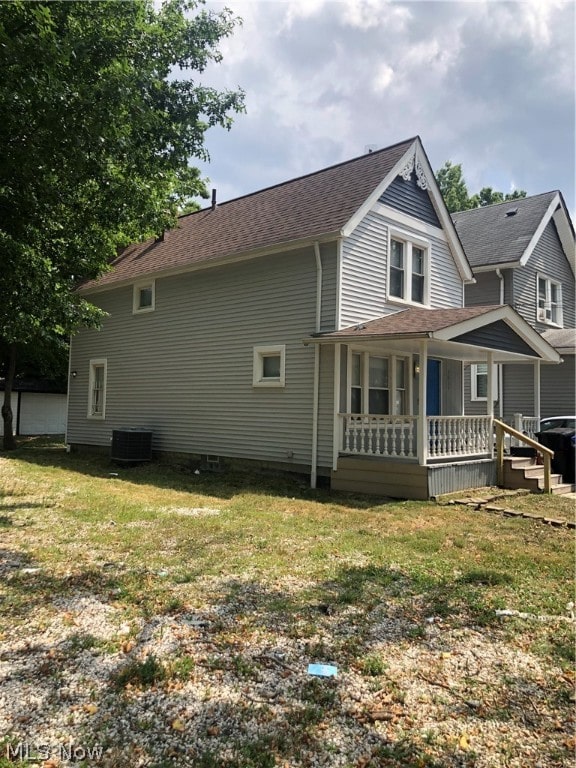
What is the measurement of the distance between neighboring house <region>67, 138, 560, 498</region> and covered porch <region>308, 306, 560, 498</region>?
0.04m

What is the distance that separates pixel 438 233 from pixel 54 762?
14153 millimetres

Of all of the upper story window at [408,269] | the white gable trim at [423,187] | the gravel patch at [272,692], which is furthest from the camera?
the upper story window at [408,269]

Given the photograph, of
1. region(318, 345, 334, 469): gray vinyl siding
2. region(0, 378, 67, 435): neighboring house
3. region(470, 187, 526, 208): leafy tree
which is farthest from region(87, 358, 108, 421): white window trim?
region(470, 187, 526, 208): leafy tree

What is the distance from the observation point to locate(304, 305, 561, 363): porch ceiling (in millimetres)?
10000

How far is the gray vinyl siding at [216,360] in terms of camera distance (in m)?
12.1

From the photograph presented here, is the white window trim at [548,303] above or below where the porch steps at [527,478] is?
above

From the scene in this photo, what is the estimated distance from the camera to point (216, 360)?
13.9m

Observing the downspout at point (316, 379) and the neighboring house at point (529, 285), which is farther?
the neighboring house at point (529, 285)

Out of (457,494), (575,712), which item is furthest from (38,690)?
(457,494)

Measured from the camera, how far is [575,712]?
120 inches

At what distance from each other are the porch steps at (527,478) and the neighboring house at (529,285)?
6.44 m

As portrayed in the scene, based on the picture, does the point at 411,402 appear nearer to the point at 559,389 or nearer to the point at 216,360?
the point at 216,360

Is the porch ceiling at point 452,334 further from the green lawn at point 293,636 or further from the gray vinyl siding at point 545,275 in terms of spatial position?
the gray vinyl siding at point 545,275

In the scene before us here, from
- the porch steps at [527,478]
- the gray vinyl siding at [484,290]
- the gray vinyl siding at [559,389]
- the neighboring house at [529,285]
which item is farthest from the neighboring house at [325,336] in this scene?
the gray vinyl siding at [559,389]
